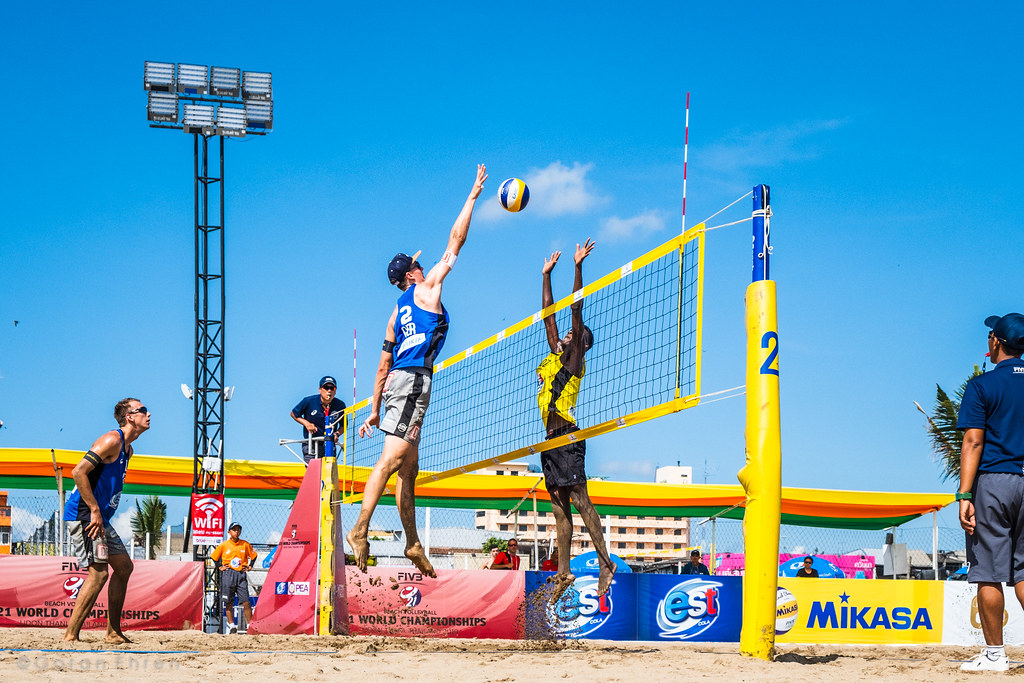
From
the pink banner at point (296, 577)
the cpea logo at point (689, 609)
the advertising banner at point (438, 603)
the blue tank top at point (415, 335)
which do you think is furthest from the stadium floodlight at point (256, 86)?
the blue tank top at point (415, 335)

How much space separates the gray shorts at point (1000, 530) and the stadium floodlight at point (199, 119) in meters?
12.9

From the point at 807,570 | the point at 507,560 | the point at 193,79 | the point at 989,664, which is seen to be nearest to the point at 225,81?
the point at 193,79

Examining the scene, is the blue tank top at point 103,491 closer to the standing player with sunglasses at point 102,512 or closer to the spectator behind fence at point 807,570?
the standing player with sunglasses at point 102,512

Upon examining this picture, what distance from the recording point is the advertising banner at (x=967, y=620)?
11000 mm

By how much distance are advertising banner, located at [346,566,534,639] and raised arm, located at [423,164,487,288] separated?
4064 mm

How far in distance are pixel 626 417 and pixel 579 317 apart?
107 centimetres

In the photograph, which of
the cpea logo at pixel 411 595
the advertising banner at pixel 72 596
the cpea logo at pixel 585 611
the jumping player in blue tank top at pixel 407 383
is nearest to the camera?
the jumping player in blue tank top at pixel 407 383

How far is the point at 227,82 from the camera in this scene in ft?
50.4

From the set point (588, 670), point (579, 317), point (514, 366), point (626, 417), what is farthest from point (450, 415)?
point (588, 670)

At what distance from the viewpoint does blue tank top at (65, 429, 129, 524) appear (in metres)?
6.86

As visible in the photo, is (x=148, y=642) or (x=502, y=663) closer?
(x=502, y=663)

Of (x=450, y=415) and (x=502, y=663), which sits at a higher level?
(x=450, y=415)

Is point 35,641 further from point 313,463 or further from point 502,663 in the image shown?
point 502,663

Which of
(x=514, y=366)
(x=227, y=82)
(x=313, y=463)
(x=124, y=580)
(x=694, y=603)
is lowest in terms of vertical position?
(x=694, y=603)
